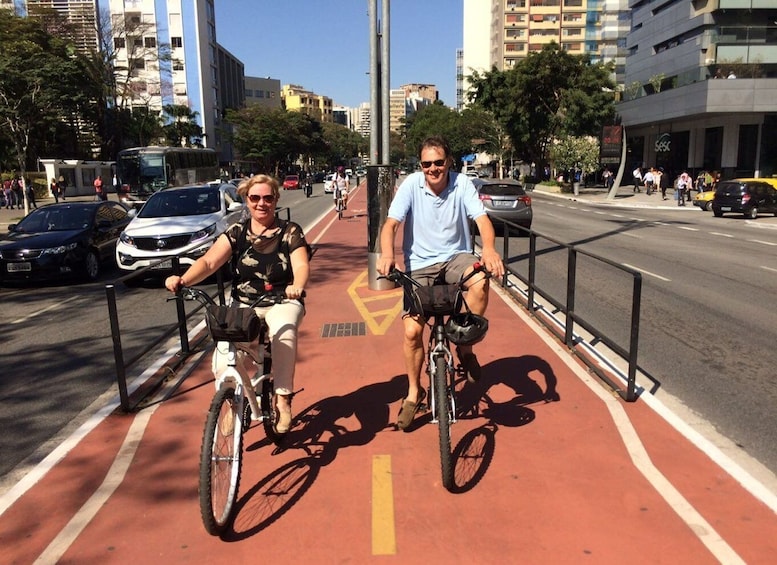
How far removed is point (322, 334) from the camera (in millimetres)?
7156

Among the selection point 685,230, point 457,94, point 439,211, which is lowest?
point 685,230

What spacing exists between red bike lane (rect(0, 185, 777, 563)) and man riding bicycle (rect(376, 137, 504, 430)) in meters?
0.73

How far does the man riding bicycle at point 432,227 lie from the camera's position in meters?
4.08

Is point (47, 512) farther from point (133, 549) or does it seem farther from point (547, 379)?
point (547, 379)

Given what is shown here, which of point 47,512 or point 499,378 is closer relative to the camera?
point 47,512

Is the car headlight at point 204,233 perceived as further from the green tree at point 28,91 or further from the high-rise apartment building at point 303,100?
the high-rise apartment building at point 303,100

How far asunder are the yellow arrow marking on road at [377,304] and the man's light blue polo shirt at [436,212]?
9.99ft

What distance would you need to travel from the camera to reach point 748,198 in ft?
81.9

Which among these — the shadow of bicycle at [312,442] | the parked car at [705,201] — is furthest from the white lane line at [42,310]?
the parked car at [705,201]

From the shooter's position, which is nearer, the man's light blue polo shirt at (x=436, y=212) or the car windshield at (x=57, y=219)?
the man's light blue polo shirt at (x=436, y=212)

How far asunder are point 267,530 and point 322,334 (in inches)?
154

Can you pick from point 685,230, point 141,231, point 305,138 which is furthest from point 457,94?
point 141,231

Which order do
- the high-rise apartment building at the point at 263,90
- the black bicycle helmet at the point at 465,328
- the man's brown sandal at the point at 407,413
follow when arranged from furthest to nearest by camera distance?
the high-rise apartment building at the point at 263,90
the man's brown sandal at the point at 407,413
the black bicycle helmet at the point at 465,328

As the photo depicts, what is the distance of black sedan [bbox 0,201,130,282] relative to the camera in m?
10.7
